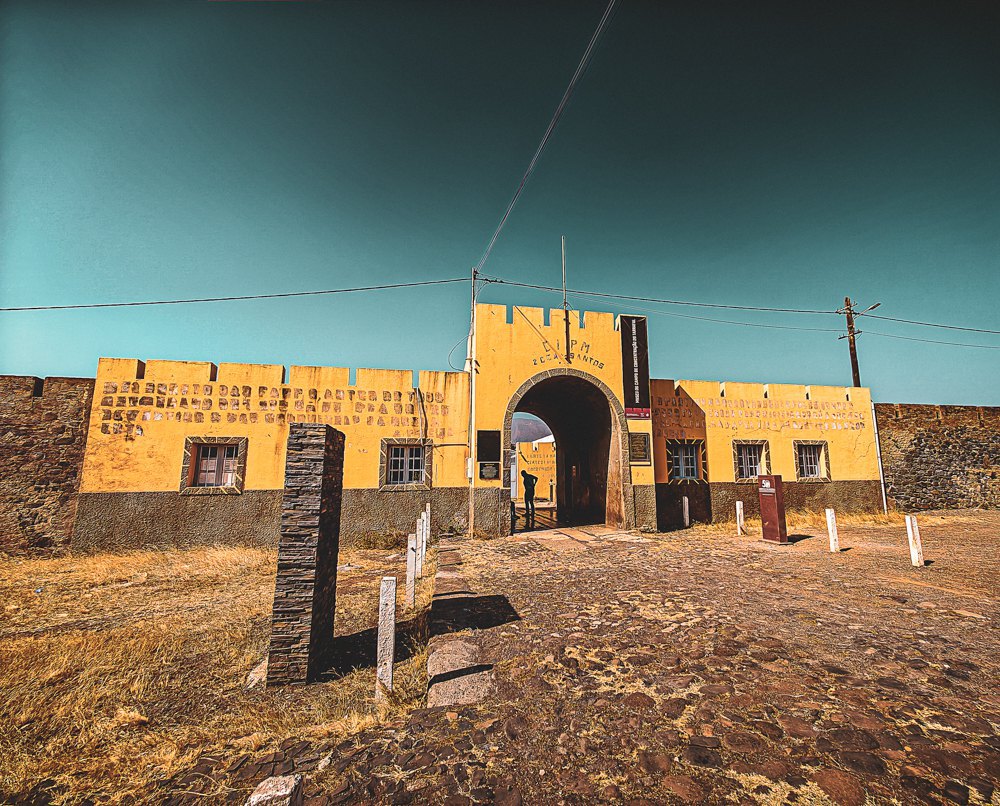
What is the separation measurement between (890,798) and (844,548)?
33.1 feet

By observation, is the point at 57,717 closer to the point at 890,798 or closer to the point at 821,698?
the point at 890,798

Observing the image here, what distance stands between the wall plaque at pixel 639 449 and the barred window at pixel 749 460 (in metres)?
4.37

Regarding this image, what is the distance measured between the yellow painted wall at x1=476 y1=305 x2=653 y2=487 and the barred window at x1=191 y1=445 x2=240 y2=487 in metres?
6.91

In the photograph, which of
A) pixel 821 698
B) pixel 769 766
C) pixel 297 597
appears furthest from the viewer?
pixel 297 597

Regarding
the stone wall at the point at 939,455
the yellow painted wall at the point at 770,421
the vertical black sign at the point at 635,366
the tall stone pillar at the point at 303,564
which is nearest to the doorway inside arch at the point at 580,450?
the vertical black sign at the point at 635,366

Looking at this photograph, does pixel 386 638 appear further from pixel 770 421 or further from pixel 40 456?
pixel 770 421

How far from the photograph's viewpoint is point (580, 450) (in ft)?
55.8

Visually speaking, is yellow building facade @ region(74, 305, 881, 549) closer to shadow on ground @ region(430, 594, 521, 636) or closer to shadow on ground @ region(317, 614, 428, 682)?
shadow on ground @ region(430, 594, 521, 636)

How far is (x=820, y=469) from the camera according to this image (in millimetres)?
16188

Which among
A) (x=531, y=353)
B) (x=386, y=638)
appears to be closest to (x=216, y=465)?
(x=531, y=353)

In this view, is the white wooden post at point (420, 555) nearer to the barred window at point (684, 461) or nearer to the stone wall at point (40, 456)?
the stone wall at point (40, 456)

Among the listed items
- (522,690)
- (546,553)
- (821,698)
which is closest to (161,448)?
(546,553)

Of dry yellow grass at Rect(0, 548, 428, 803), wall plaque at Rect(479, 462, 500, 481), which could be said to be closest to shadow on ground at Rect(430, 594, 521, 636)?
dry yellow grass at Rect(0, 548, 428, 803)

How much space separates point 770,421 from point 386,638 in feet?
54.3
